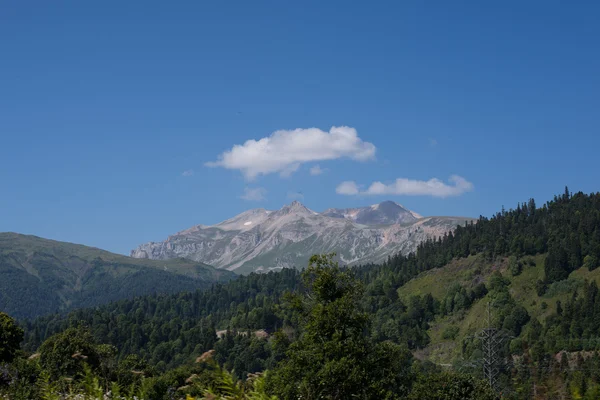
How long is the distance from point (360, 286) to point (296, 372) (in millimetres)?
9234

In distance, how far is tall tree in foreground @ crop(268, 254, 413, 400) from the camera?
46.5 metres

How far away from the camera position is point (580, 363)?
199m

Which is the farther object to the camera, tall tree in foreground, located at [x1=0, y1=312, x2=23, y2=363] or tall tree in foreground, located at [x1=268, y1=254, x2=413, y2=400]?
tall tree in foreground, located at [x1=0, y1=312, x2=23, y2=363]

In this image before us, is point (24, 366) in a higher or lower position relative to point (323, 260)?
lower

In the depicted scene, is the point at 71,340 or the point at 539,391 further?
the point at 539,391

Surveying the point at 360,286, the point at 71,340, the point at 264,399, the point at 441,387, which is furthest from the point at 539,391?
the point at 264,399

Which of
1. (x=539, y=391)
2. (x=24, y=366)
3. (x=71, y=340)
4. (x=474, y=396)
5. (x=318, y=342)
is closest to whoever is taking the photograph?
(x=318, y=342)

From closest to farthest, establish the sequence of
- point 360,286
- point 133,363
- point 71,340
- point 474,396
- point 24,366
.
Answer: point 360,286 < point 24,366 < point 474,396 < point 71,340 < point 133,363

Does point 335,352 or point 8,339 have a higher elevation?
point 335,352

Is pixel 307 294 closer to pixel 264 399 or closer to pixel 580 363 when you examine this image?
pixel 264 399

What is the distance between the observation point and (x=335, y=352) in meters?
47.8

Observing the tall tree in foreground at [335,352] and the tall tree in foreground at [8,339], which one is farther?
the tall tree in foreground at [8,339]

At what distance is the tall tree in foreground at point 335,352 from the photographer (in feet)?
153

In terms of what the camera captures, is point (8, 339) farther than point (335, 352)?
Yes
